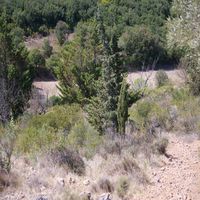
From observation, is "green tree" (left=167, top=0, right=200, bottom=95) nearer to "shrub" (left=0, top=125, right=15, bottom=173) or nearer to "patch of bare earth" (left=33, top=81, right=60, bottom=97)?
"shrub" (left=0, top=125, right=15, bottom=173)

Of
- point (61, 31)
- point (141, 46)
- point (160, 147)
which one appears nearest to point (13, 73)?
point (160, 147)

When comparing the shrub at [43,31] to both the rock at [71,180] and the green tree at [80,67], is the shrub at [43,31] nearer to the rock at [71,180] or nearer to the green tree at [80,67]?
the green tree at [80,67]

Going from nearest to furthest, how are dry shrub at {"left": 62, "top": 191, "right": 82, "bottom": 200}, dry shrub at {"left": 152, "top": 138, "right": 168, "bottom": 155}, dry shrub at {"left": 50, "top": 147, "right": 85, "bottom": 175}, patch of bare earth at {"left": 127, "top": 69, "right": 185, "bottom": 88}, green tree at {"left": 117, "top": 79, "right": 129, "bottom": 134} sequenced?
dry shrub at {"left": 62, "top": 191, "right": 82, "bottom": 200}, dry shrub at {"left": 50, "top": 147, "right": 85, "bottom": 175}, dry shrub at {"left": 152, "top": 138, "right": 168, "bottom": 155}, green tree at {"left": 117, "top": 79, "right": 129, "bottom": 134}, patch of bare earth at {"left": 127, "top": 69, "right": 185, "bottom": 88}

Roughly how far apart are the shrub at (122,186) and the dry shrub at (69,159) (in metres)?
0.97

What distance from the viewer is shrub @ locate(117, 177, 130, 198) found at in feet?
25.9

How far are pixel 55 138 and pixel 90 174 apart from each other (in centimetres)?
194

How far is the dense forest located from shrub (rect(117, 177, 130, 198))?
104 centimetres

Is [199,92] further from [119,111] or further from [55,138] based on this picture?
[55,138]

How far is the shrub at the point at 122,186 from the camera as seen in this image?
7.90 meters

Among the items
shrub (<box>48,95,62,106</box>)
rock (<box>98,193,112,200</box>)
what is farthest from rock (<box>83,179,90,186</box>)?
shrub (<box>48,95,62,106</box>)

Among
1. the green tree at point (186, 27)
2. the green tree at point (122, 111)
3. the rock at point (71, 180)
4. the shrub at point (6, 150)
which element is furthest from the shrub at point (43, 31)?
the rock at point (71, 180)

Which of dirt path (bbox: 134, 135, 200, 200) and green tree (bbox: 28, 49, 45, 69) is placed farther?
green tree (bbox: 28, 49, 45, 69)

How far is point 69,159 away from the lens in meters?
8.84

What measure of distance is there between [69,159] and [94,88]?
9.67 meters
